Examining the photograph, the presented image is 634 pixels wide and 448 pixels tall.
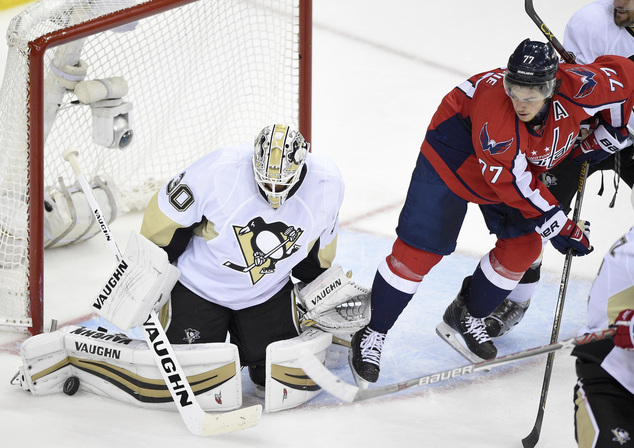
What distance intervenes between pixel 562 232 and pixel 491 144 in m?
0.37

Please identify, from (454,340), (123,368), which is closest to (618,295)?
(454,340)

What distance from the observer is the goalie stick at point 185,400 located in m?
2.78

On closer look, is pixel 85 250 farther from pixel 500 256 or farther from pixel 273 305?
pixel 500 256

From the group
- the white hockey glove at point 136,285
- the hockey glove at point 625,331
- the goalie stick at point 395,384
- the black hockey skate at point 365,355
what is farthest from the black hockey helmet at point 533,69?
the white hockey glove at point 136,285

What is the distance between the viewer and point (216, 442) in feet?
9.11

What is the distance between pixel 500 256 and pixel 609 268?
100 cm

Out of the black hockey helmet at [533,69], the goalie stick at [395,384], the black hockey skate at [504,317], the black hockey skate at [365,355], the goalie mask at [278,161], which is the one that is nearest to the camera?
the goalie stick at [395,384]

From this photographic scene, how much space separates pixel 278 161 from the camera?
277cm

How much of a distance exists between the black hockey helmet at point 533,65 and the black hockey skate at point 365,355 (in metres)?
0.98

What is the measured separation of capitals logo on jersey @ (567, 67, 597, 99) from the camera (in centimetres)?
280

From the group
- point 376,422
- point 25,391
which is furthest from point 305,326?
point 25,391

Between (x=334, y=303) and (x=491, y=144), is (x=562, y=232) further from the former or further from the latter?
(x=334, y=303)

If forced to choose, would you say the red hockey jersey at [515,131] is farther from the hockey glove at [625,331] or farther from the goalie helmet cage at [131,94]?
the goalie helmet cage at [131,94]

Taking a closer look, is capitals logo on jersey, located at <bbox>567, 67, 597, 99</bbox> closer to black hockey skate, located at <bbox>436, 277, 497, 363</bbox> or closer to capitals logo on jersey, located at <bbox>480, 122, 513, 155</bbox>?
capitals logo on jersey, located at <bbox>480, 122, 513, 155</bbox>
